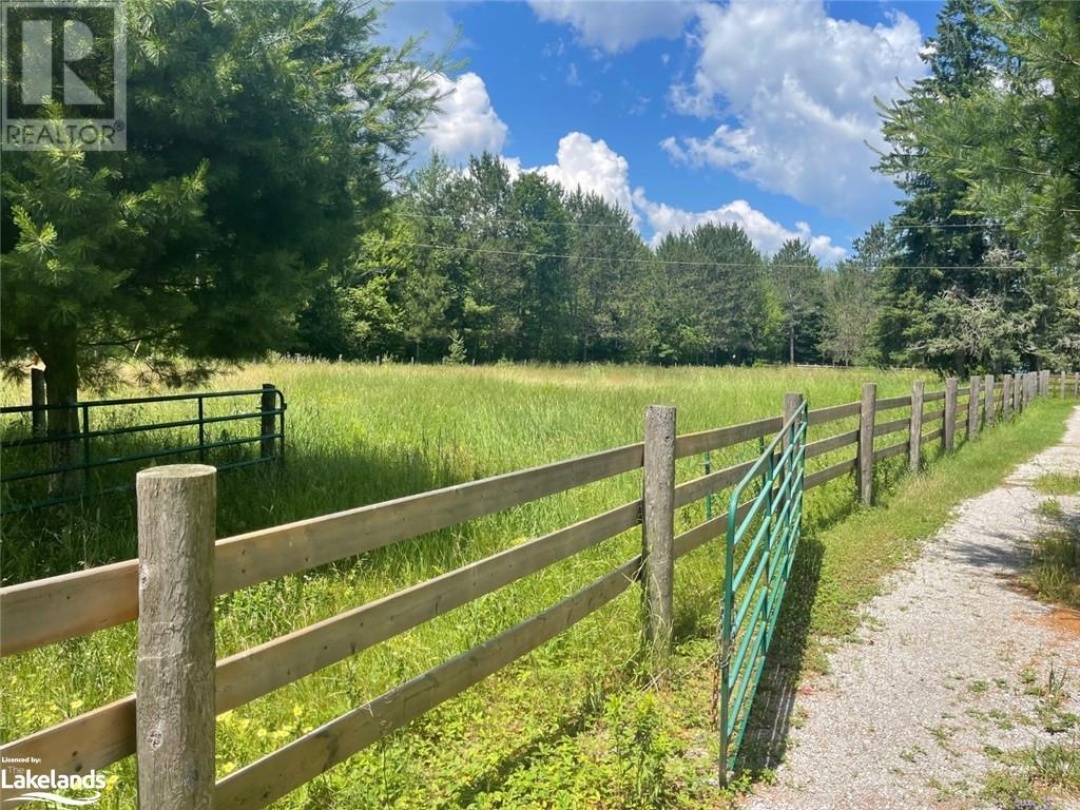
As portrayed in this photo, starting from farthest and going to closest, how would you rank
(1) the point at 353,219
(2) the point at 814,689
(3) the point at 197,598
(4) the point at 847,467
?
(4) the point at 847,467 < (1) the point at 353,219 < (2) the point at 814,689 < (3) the point at 197,598

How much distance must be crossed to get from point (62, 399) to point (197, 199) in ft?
7.81

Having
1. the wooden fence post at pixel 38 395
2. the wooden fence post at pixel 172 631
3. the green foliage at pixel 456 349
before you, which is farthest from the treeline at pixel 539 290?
the wooden fence post at pixel 172 631

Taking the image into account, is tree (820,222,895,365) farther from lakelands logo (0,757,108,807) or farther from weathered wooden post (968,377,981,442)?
lakelands logo (0,757,108,807)

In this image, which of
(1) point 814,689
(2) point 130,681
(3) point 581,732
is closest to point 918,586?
(1) point 814,689

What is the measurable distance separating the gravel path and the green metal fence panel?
4.20 metres

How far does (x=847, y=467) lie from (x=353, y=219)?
19.7 ft

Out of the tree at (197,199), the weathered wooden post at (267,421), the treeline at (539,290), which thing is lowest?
the weathered wooden post at (267,421)

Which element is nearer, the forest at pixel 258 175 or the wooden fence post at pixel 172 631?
the wooden fence post at pixel 172 631

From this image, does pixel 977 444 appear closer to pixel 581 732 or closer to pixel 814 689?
pixel 814 689

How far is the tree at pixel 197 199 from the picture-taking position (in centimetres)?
436

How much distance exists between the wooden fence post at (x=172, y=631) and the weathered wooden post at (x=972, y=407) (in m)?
15.2

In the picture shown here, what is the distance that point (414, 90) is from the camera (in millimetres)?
7547

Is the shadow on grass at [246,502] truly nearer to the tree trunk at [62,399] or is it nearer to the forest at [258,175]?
the tree trunk at [62,399]

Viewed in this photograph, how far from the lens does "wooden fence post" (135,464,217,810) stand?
1.82m
